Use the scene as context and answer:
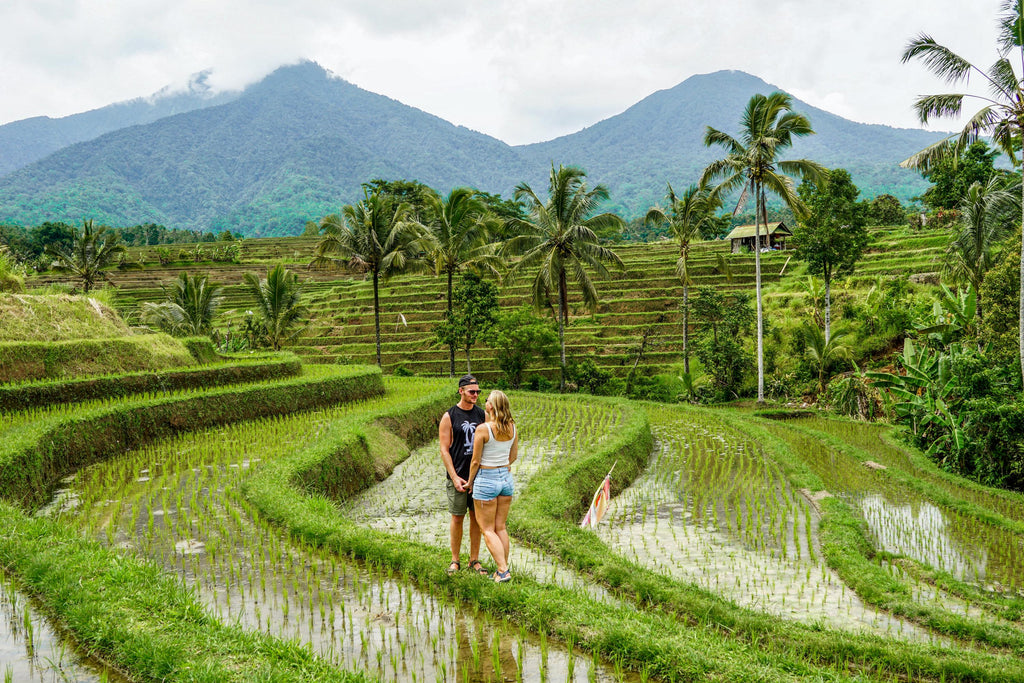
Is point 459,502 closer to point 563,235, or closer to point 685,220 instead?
point 563,235

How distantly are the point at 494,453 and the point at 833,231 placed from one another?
21.3m

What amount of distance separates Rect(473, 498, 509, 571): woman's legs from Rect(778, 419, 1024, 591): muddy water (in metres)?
4.57

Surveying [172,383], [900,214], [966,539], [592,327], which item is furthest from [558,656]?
[900,214]

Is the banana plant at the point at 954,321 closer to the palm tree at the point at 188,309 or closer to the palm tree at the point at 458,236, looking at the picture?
the palm tree at the point at 458,236

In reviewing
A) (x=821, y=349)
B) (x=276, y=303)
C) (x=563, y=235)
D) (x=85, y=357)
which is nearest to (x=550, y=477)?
(x=85, y=357)

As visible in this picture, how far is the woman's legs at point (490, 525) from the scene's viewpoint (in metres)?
5.29

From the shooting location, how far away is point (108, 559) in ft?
17.3

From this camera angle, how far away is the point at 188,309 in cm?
2484

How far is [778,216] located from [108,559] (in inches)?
3163

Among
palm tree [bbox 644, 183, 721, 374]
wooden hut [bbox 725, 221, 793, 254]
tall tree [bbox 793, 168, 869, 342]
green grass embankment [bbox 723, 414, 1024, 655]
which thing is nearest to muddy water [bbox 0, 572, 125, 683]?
green grass embankment [bbox 723, 414, 1024, 655]

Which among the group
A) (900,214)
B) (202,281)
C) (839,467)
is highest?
(900,214)

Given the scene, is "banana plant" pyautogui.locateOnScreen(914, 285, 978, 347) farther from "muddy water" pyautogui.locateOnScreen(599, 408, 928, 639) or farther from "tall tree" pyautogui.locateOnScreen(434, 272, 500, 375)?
"tall tree" pyautogui.locateOnScreen(434, 272, 500, 375)

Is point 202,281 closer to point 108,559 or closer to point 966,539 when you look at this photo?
point 108,559

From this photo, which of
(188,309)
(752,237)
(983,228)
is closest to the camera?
(983,228)
